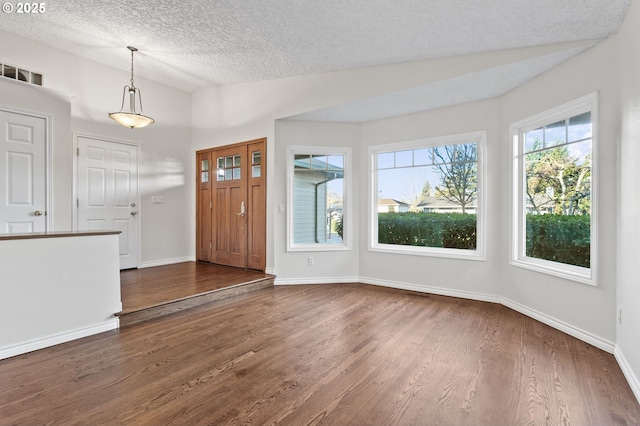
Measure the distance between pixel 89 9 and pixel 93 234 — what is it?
92.5 inches

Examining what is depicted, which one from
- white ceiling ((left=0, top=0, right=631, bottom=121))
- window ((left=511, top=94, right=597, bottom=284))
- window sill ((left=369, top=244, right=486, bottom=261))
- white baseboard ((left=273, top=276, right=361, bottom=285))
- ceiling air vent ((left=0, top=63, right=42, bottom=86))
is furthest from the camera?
white baseboard ((left=273, top=276, right=361, bottom=285))

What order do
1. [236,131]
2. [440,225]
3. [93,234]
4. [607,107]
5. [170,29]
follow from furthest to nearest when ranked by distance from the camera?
[236,131], [440,225], [170,29], [93,234], [607,107]

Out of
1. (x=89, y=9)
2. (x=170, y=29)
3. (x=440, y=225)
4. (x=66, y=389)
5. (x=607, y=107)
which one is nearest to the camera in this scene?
(x=66, y=389)

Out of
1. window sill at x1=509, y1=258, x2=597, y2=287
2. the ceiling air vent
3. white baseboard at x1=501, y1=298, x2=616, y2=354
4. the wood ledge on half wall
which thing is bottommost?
white baseboard at x1=501, y1=298, x2=616, y2=354

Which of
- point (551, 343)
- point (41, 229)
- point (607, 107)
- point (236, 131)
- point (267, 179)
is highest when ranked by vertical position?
point (236, 131)

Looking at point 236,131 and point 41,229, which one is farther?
point 236,131

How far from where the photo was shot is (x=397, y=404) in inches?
74.1

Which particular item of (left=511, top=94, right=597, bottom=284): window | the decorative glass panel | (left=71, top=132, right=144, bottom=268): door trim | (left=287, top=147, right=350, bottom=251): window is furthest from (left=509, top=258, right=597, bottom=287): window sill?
(left=71, top=132, right=144, bottom=268): door trim

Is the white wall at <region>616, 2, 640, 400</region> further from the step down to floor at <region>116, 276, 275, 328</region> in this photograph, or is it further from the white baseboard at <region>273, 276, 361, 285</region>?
the step down to floor at <region>116, 276, 275, 328</region>

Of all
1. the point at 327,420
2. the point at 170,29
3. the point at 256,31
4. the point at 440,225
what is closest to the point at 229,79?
the point at 170,29

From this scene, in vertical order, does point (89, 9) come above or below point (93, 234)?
above

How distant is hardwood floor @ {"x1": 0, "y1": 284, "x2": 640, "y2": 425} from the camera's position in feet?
5.85

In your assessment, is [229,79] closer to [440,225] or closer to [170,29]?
[170,29]

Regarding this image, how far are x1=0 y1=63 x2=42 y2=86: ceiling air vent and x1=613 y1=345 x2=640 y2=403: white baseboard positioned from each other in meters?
6.83
